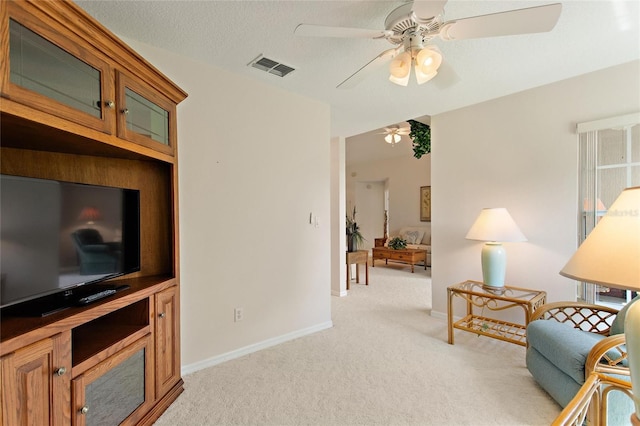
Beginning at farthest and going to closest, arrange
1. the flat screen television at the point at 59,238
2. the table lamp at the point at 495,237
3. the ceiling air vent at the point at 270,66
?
the table lamp at the point at 495,237
the ceiling air vent at the point at 270,66
the flat screen television at the point at 59,238

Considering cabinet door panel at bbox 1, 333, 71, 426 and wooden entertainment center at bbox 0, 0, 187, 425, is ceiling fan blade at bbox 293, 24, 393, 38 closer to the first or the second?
wooden entertainment center at bbox 0, 0, 187, 425

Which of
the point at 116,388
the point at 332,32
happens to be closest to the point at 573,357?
the point at 332,32

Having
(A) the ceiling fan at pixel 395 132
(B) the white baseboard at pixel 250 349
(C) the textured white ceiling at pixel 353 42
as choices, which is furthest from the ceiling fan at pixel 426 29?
(A) the ceiling fan at pixel 395 132

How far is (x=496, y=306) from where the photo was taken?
8.94ft

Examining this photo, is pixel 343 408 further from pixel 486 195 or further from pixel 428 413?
pixel 486 195

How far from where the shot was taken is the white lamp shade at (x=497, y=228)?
2676 millimetres

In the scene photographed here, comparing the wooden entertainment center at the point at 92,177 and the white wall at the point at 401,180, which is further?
the white wall at the point at 401,180

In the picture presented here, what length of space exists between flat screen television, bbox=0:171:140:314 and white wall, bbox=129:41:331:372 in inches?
21.0

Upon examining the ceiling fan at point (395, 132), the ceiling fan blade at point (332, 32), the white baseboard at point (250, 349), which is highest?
the ceiling fan at point (395, 132)

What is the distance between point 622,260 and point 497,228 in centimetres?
209

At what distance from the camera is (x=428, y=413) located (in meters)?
1.81

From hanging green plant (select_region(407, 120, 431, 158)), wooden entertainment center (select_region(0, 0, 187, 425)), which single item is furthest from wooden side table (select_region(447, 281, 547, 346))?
wooden entertainment center (select_region(0, 0, 187, 425))

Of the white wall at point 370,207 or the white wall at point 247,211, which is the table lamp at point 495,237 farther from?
the white wall at point 370,207

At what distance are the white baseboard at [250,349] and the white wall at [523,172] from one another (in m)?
1.53
